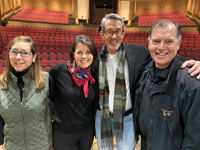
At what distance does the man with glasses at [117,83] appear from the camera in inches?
49.9

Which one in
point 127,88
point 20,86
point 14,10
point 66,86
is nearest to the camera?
point 20,86

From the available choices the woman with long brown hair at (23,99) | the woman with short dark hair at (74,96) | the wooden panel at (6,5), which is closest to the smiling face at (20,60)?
the woman with long brown hair at (23,99)

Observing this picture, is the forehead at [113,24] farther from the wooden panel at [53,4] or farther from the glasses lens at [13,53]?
the wooden panel at [53,4]

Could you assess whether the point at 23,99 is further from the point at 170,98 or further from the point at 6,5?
the point at 6,5

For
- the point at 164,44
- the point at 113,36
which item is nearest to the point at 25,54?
the point at 113,36

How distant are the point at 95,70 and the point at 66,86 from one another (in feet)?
1.05

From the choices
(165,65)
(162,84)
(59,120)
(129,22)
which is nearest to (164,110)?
(162,84)

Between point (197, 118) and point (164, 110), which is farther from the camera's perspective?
point (164, 110)

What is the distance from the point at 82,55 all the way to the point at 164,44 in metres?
0.62

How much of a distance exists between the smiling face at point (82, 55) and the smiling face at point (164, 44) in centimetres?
50

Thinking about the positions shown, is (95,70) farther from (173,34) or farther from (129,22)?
(129,22)

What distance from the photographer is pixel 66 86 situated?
45.6 inches

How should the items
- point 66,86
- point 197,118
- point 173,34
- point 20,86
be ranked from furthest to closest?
1. point 66,86
2. point 20,86
3. point 173,34
4. point 197,118

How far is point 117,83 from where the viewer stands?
4.20 ft
